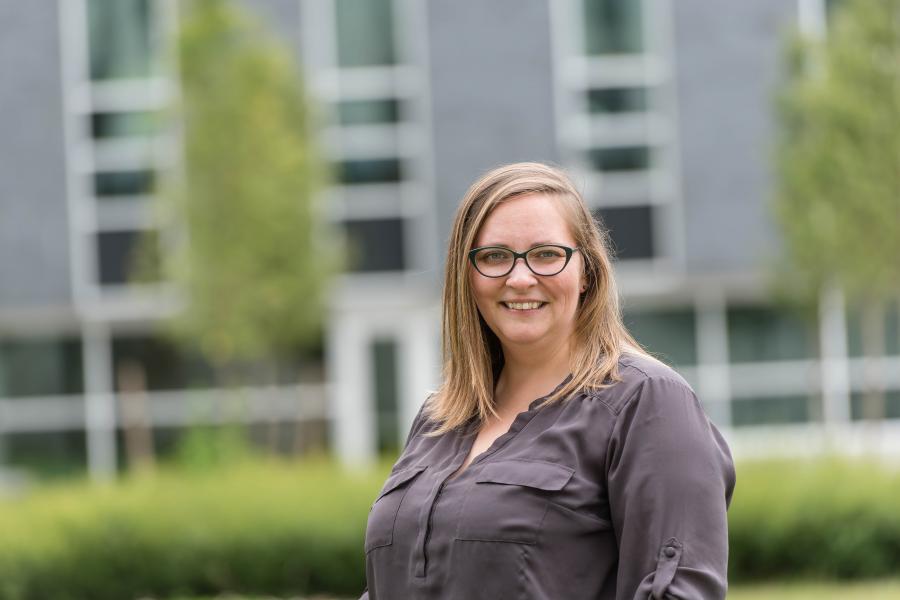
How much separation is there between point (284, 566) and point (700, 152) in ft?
39.9

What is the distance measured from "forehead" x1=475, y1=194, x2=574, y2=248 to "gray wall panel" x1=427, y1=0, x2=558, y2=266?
693 inches

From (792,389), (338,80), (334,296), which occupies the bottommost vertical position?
(792,389)

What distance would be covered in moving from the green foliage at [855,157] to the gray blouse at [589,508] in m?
13.3

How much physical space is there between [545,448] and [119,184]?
18868mm

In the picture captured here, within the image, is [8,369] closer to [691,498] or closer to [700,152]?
[700,152]

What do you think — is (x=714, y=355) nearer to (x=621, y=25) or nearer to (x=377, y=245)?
(x=621, y=25)

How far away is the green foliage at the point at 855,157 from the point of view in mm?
15211

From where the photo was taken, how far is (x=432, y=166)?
20422mm

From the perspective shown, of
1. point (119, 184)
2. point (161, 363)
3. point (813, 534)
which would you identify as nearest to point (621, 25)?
point (119, 184)

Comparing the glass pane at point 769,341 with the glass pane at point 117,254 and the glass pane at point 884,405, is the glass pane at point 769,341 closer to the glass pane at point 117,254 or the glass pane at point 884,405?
the glass pane at point 884,405

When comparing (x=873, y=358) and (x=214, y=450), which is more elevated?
(x=873, y=358)

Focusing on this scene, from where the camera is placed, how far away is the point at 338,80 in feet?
67.3

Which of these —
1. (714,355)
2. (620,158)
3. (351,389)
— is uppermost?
(620,158)

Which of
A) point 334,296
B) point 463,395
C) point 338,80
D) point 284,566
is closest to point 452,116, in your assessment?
point 338,80
